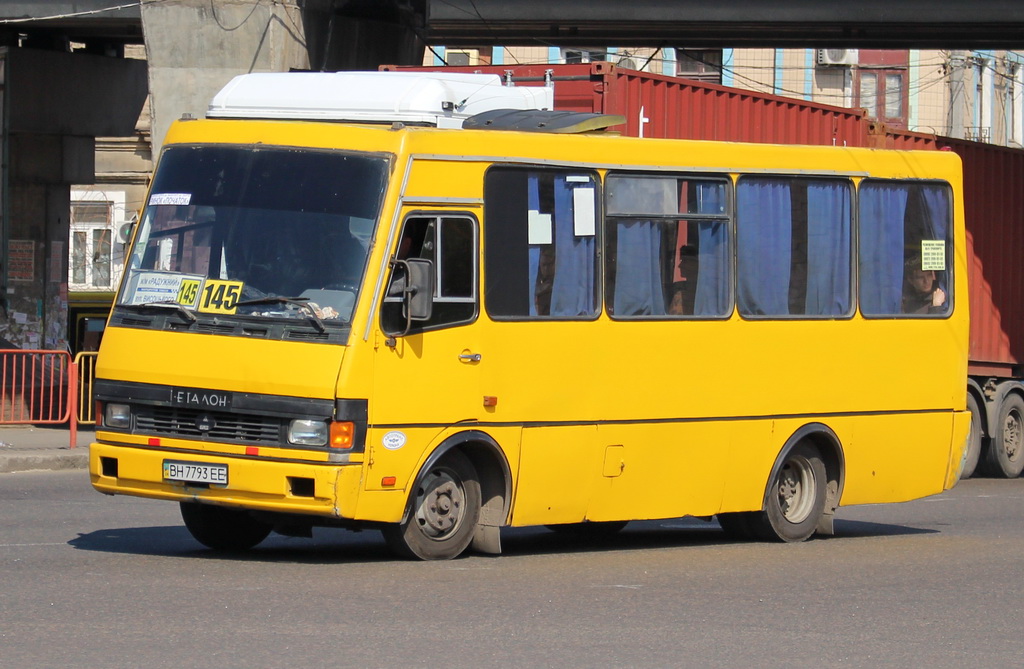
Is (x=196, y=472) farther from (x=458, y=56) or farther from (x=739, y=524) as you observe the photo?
(x=458, y=56)

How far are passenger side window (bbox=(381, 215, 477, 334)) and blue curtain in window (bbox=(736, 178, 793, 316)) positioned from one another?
7.98ft

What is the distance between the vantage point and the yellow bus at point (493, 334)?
9.90 m

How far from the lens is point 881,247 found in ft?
43.6

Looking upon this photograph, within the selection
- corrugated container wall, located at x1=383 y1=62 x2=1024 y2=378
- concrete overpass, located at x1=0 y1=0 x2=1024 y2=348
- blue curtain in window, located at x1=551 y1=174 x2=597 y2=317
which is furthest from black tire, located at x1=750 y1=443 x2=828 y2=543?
concrete overpass, located at x1=0 y1=0 x2=1024 y2=348

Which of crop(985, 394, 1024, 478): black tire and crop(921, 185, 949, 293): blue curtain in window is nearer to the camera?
crop(921, 185, 949, 293): blue curtain in window

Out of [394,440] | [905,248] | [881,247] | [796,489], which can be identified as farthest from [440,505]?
[905,248]

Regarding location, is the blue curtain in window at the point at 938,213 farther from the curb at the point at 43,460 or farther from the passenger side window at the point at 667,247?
the curb at the point at 43,460

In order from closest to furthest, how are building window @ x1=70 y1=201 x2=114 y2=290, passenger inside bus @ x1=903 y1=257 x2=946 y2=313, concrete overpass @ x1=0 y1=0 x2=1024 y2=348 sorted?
1. passenger inside bus @ x1=903 y1=257 x2=946 y2=313
2. concrete overpass @ x1=0 y1=0 x2=1024 y2=348
3. building window @ x1=70 y1=201 x2=114 y2=290

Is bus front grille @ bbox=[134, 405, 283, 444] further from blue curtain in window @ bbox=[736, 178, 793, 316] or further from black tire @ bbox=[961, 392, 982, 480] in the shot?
black tire @ bbox=[961, 392, 982, 480]

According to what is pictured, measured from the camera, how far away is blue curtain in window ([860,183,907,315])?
13.1 metres

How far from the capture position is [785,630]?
8.55 metres

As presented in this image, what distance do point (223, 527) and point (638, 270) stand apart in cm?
318

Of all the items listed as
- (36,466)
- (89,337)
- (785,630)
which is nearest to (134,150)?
(89,337)

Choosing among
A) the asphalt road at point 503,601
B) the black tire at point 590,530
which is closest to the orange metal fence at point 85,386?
the asphalt road at point 503,601
